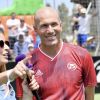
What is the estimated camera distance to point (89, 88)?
11.7 feet

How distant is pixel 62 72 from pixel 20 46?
29.8 feet

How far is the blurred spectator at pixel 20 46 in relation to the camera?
481 inches

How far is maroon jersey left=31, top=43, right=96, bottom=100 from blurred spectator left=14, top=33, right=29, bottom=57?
8.42 meters

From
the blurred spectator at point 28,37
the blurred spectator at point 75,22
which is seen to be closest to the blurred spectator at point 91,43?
the blurred spectator at point 75,22

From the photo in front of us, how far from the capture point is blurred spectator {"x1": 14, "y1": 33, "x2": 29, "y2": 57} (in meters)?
12.2

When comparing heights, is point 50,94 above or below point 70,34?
above

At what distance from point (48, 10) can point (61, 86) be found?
0.59 meters

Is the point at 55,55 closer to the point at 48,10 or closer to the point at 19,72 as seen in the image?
the point at 48,10

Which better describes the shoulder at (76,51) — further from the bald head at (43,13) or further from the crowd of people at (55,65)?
the bald head at (43,13)

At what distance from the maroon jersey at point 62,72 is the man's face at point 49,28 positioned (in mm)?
163

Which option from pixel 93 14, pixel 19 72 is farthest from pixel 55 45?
pixel 93 14

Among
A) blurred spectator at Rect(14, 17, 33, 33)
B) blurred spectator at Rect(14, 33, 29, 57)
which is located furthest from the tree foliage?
blurred spectator at Rect(14, 33, 29, 57)

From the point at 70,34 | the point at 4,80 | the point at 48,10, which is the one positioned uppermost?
the point at 48,10

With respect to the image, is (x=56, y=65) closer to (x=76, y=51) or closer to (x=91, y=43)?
(x=76, y=51)
